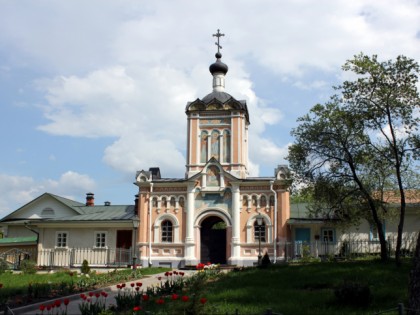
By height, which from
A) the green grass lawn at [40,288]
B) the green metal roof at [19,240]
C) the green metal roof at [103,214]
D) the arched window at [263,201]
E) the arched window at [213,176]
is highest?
the arched window at [213,176]

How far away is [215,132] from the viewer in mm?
30562

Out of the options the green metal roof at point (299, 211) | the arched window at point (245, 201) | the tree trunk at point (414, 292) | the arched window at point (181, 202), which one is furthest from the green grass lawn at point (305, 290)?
the arched window at point (181, 202)

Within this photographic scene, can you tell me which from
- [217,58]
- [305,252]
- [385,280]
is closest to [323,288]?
[385,280]

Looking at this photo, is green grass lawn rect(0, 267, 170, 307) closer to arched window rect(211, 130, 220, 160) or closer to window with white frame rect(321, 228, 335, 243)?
arched window rect(211, 130, 220, 160)

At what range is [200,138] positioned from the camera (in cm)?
3059

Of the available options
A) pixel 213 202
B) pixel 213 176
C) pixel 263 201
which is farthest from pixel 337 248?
pixel 213 176

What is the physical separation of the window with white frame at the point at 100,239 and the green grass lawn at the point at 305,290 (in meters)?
15.4

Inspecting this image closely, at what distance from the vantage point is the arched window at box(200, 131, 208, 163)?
30453 millimetres

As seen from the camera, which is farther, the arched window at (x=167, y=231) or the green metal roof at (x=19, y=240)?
the green metal roof at (x=19, y=240)

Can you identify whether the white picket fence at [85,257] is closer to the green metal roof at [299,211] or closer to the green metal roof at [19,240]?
the green metal roof at [19,240]

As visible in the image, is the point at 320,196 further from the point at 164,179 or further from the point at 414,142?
the point at 164,179

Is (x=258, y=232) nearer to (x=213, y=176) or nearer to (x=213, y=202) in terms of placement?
(x=213, y=202)

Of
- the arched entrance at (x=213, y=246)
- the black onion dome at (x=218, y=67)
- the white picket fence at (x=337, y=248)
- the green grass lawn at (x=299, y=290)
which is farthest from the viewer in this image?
the black onion dome at (x=218, y=67)

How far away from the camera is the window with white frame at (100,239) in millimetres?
30656
